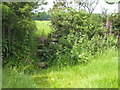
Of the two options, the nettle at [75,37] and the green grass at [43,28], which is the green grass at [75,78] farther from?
the green grass at [43,28]

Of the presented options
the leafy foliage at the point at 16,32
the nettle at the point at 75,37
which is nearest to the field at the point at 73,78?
the nettle at the point at 75,37

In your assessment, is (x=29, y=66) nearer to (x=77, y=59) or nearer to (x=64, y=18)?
(x=77, y=59)

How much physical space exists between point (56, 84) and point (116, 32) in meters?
3.80

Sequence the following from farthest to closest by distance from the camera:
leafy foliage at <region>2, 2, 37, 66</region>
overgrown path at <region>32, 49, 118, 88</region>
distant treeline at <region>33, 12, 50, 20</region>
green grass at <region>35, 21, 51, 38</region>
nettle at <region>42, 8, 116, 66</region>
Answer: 1. green grass at <region>35, 21, 51, 38</region>
2. distant treeline at <region>33, 12, 50, 20</region>
3. nettle at <region>42, 8, 116, 66</region>
4. leafy foliage at <region>2, 2, 37, 66</region>
5. overgrown path at <region>32, 49, 118, 88</region>

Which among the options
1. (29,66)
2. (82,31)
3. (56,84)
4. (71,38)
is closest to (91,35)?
(82,31)

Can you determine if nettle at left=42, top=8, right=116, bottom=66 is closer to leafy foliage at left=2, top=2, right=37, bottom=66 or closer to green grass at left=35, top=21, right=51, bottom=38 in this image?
green grass at left=35, top=21, right=51, bottom=38

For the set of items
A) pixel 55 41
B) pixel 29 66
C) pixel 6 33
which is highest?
pixel 6 33

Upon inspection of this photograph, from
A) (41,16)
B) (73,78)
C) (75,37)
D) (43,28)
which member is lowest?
(73,78)

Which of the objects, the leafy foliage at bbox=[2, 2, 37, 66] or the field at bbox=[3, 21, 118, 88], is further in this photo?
the leafy foliage at bbox=[2, 2, 37, 66]

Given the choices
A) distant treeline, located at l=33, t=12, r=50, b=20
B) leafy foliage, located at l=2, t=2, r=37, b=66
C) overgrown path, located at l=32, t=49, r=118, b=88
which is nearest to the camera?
overgrown path, located at l=32, t=49, r=118, b=88

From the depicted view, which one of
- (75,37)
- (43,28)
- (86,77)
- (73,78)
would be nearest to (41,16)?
(43,28)

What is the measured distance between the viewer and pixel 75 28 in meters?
5.95

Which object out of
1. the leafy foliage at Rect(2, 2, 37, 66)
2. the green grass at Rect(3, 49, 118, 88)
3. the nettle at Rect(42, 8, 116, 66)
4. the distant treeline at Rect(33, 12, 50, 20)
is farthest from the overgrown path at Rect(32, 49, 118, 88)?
the distant treeline at Rect(33, 12, 50, 20)

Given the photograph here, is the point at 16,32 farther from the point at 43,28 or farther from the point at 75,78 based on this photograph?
the point at 75,78
